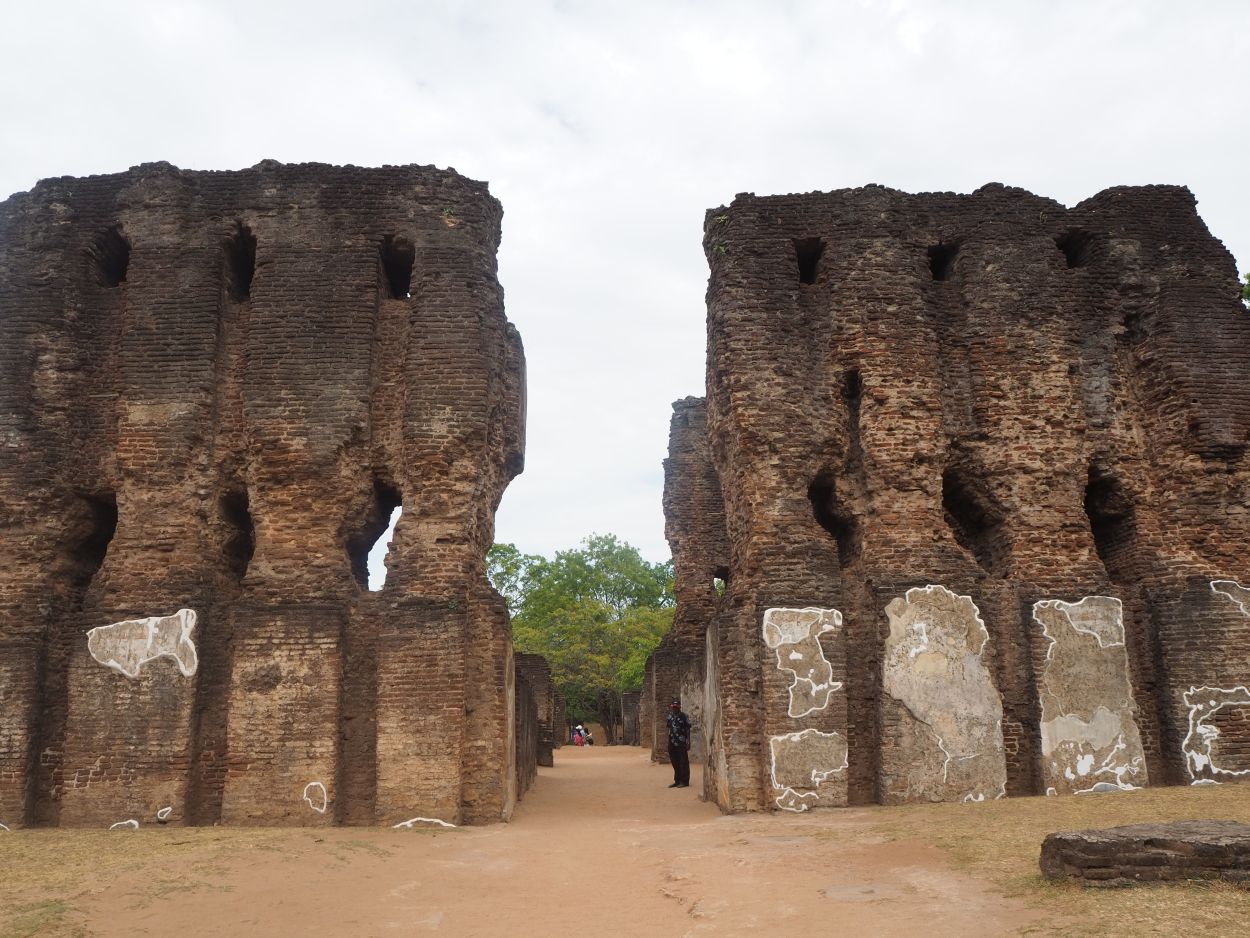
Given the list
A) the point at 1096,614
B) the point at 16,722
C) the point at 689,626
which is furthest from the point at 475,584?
the point at 689,626

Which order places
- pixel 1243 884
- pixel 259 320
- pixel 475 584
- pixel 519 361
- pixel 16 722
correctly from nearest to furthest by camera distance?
pixel 1243 884, pixel 16 722, pixel 475 584, pixel 259 320, pixel 519 361

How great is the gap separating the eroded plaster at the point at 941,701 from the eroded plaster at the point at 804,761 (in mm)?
598

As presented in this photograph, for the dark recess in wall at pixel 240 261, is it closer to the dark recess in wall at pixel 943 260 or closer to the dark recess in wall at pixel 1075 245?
the dark recess in wall at pixel 943 260

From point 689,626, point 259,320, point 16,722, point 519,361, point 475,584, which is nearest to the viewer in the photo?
point 16,722

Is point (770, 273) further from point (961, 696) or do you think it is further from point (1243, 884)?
point (1243, 884)

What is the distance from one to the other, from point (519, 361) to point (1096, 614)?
8200mm

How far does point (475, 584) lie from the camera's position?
11.1m

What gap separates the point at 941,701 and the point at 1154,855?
16.4 ft

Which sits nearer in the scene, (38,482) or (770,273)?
(38,482)

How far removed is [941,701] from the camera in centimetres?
1066

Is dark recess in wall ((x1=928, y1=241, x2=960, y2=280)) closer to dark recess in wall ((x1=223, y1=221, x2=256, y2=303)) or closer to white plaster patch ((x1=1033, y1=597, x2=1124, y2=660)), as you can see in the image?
white plaster patch ((x1=1033, y1=597, x2=1124, y2=660))

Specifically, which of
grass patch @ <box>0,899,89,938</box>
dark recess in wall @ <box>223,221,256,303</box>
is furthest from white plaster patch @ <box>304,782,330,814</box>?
dark recess in wall @ <box>223,221,256,303</box>

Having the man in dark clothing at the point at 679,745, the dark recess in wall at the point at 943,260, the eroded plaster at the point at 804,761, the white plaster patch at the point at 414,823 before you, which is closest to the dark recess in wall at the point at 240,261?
the white plaster patch at the point at 414,823

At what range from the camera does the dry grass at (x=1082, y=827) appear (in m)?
4.98
